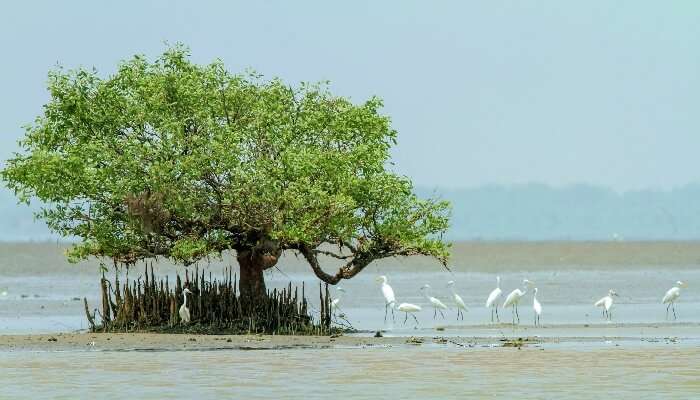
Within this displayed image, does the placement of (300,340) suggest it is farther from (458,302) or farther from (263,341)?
(458,302)

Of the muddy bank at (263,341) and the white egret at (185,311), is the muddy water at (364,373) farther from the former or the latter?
the white egret at (185,311)

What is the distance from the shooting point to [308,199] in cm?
3067

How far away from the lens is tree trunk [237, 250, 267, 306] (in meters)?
31.7

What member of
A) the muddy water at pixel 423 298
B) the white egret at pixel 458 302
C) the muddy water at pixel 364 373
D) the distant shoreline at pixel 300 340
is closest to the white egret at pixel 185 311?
the distant shoreline at pixel 300 340

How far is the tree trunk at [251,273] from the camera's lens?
3169 centimetres

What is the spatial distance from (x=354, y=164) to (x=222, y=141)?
3.02m

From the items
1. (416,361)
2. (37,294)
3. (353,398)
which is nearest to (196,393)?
(353,398)

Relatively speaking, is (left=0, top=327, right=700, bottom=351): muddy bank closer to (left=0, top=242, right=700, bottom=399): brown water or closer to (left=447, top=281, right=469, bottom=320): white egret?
(left=0, top=242, right=700, bottom=399): brown water

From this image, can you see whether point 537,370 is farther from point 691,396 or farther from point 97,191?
point 97,191

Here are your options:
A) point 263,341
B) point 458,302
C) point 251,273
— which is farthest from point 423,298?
point 263,341

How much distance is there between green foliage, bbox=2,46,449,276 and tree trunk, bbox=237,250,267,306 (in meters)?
0.40

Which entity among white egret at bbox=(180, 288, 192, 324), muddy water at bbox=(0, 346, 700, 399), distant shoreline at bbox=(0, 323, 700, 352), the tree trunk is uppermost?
the tree trunk

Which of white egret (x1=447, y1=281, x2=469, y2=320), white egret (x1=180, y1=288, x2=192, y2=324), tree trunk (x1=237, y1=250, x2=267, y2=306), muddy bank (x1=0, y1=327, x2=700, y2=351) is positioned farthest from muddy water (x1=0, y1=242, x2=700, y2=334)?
white egret (x1=180, y1=288, x2=192, y2=324)

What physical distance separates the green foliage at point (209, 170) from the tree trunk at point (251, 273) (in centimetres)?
40
